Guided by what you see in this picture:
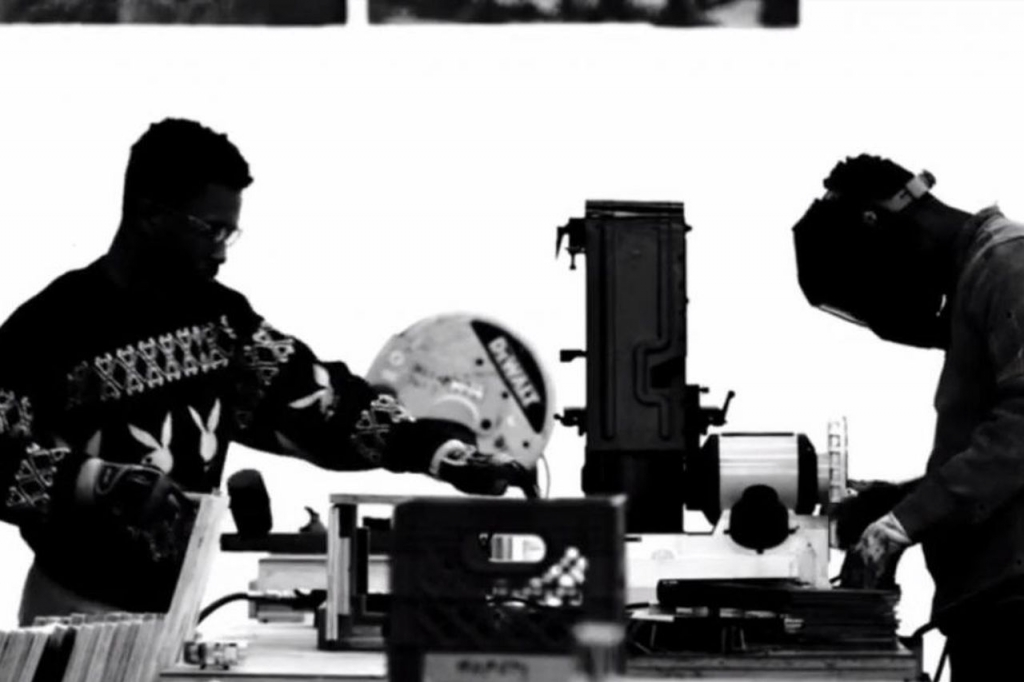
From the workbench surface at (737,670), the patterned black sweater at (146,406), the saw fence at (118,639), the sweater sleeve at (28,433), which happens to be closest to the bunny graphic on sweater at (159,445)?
the patterned black sweater at (146,406)

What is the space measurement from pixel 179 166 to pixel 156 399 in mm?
372

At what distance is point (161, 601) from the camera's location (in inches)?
132

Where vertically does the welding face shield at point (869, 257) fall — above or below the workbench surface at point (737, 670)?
above

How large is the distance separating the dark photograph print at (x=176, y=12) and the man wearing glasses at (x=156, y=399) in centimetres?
176

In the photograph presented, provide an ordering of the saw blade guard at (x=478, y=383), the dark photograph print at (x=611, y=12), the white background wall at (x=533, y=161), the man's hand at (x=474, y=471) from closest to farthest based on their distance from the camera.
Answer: the man's hand at (x=474, y=471) < the saw blade guard at (x=478, y=383) < the white background wall at (x=533, y=161) < the dark photograph print at (x=611, y=12)

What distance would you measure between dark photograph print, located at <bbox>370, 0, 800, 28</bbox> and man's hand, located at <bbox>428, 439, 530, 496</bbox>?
6.27 feet

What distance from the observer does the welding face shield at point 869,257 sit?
329 cm

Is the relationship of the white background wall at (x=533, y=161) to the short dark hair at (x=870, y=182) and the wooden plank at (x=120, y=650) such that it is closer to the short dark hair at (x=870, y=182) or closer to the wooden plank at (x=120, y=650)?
the short dark hair at (x=870, y=182)

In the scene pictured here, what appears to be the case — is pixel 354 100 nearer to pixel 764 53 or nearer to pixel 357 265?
pixel 357 265

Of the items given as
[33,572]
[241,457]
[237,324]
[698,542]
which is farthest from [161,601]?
[241,457]

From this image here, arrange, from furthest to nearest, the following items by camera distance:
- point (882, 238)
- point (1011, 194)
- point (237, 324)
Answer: point (1011, 194), point (237, 324), point (882, 238)

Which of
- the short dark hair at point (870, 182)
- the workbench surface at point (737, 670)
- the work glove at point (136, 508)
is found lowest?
the workbench surface at point (737, 670)

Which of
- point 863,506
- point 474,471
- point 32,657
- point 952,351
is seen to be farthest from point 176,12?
point 32,657

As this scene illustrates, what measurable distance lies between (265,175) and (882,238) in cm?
224
